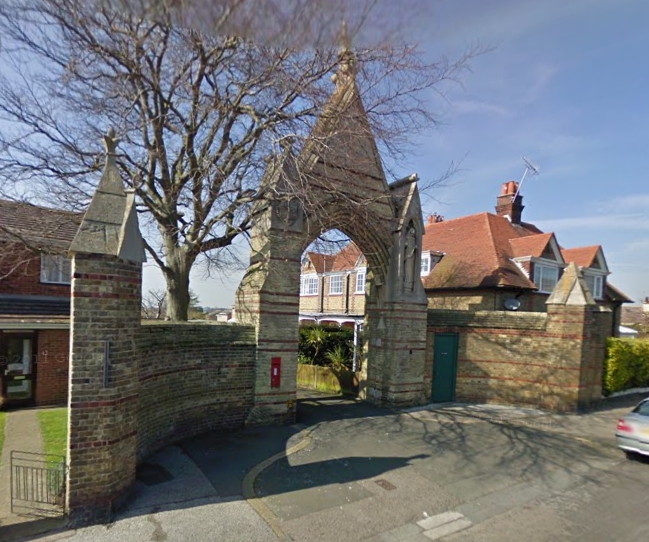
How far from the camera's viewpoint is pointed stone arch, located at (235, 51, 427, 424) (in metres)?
9.02

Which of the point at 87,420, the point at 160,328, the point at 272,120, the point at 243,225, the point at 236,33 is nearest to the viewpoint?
the point at 87,420

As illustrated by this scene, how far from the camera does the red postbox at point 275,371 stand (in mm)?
9492

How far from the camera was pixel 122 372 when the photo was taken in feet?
17.9

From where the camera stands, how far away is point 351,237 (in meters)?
11.8

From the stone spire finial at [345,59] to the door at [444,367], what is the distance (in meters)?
8.36

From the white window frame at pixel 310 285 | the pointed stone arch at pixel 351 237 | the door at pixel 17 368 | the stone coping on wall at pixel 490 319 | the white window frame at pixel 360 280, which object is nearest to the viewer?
the pointed stone arch at pixel 351 237

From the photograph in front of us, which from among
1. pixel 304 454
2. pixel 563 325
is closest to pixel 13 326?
pixel 304 454

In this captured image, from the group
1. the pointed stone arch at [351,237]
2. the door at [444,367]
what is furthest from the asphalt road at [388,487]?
the door at [444,367]

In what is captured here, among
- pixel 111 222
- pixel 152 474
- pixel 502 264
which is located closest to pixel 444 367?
pixel 502 264

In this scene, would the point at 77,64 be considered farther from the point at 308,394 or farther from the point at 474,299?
the point at 474,299

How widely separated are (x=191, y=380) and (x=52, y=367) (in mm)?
6023

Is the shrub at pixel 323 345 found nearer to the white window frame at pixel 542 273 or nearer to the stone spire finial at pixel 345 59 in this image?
the white window frame at pixel 542 273

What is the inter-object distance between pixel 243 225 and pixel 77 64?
4.45 meters

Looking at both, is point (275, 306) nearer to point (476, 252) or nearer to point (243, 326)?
point (243, 326)
